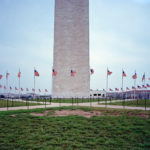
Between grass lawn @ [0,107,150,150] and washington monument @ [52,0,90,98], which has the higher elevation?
washington monument @ [52,0,90,98]

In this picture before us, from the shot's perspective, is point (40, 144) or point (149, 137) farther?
point (149, 137)

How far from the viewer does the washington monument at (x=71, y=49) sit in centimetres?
4638

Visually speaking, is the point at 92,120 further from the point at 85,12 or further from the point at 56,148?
the point at 85,12

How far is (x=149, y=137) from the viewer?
8.05 m

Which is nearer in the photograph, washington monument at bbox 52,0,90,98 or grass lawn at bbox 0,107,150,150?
grass lawn at bbox 0,107,150,150

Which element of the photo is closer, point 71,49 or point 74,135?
point 74,135

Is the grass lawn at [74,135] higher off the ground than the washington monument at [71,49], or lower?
lower

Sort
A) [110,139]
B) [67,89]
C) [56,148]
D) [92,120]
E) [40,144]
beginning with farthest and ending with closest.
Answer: [67,89]
[92,120]
[110,139]
[40,144]
[56,148]

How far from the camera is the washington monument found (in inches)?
1826

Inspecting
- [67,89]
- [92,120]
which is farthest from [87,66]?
[92,120]

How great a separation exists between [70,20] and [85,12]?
5010mm

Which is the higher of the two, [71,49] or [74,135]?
[71,49]

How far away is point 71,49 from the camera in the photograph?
156ft

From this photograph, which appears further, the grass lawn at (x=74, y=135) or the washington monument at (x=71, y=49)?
the washington monument at (x=71, y=49)
